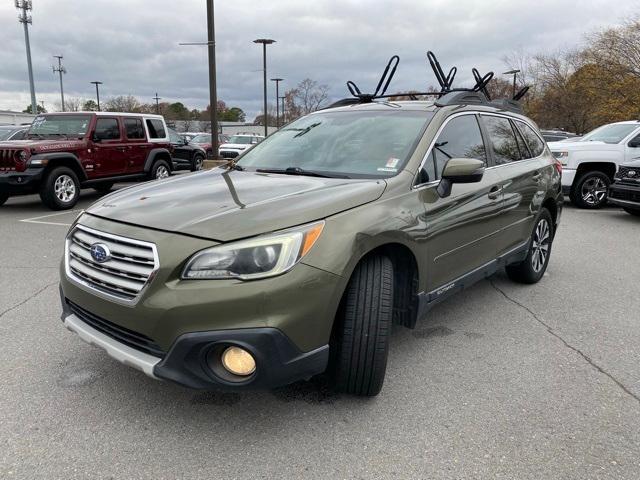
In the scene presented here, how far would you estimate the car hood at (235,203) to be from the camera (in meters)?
2.31

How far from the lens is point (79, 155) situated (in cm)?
978

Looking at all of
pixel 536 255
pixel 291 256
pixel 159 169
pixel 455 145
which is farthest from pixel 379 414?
pixel 159 169

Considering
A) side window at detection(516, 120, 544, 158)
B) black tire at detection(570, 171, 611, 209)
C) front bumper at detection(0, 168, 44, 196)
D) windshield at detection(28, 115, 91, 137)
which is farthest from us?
black tire at detection(570, 171, 611, 209)

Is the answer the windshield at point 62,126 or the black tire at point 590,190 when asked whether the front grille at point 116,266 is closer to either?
the windshield at point 62,126

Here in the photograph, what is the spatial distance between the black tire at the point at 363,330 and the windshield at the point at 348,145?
748 mm

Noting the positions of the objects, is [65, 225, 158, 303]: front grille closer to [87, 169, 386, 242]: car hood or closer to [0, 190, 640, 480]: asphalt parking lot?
[87, 169, 386, 242]: car hood

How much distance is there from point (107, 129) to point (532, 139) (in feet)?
28.8

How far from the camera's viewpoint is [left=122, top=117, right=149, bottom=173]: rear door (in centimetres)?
1102

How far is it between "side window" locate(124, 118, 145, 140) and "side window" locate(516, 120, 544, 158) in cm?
890

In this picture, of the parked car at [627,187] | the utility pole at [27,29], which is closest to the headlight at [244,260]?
the parked car at [627,187]

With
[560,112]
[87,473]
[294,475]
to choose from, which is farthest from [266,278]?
[560,112]

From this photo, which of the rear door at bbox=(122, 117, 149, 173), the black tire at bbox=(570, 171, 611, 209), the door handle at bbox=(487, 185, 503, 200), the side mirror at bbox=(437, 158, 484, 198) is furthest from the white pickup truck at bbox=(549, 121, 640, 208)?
the rear door at bbox=(122, 117, 149, 173)

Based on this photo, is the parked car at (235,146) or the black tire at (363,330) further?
the parked car at (235,146)

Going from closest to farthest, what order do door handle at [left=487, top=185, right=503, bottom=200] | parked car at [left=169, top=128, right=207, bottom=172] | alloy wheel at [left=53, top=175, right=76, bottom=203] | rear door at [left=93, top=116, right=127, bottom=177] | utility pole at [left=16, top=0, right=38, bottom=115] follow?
1. door handle at [left=487, top=185, right=503, bottom=200]
2. alloy wheel at [left=53, top=175, right=76, bottom=203]
3. rear door at [left=93, top=116, right=127, bottom=177]
4. parked car at [left=169, top=128, right=207, bottom=172]
5. utility pole at [left=16, top=0, right=38, bottom=115]
